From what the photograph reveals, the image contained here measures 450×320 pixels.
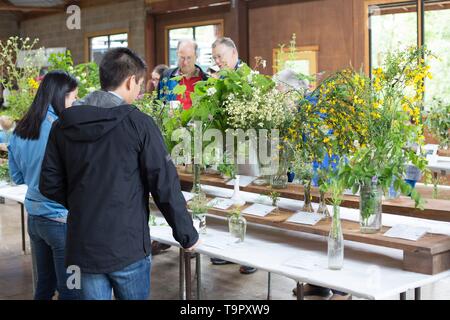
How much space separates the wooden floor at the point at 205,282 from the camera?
4.19 m

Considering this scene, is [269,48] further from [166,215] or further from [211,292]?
[166,215]

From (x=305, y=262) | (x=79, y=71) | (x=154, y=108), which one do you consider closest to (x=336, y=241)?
(x=305, y=262)

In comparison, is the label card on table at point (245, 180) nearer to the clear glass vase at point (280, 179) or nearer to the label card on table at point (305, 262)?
the clear glass vase at point (280, 179)

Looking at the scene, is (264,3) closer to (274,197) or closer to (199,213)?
(274,197)

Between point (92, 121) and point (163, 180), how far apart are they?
1.02 feet

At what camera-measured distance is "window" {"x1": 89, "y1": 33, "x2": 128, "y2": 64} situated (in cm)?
1000

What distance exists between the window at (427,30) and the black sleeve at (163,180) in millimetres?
4312

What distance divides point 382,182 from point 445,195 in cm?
73

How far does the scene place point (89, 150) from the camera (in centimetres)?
225

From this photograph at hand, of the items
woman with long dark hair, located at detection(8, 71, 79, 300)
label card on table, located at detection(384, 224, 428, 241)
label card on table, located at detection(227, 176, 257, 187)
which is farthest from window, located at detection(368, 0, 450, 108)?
woman with long dark hair, located at detection(8, 71, 79, 300)

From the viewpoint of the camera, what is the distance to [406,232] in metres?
2.67

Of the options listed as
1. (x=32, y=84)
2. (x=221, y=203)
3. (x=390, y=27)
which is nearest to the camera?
(x=221, y=203)

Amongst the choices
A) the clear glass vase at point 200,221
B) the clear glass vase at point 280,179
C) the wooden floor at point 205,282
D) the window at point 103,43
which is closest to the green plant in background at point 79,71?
the wooden floor at point 205,282

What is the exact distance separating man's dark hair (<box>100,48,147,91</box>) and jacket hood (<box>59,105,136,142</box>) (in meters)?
0.15
